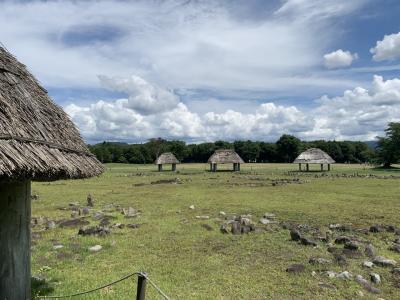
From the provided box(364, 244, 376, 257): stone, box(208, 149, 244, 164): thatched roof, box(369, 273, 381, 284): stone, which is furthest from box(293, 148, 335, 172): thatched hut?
box(369, 273, 381, 284): stone

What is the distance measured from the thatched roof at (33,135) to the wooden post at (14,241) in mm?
554

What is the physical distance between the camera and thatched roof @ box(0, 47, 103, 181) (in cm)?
520

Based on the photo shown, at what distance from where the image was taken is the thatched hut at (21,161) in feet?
17.3

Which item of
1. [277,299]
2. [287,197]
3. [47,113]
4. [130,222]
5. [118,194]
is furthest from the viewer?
[118,194]

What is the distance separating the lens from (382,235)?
47.1 ft

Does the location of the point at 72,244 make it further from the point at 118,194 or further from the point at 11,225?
the point at 118,194

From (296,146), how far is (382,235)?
82.7 metres

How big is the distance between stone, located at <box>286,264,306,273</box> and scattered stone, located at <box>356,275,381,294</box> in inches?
53.4

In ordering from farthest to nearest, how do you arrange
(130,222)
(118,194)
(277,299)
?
(118,194) < (130,222) < (277,299)

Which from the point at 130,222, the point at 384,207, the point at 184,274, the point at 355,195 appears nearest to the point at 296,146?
the point at 355,195

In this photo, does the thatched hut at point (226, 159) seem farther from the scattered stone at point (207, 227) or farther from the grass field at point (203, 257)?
the scattered stone at point (207, 227)

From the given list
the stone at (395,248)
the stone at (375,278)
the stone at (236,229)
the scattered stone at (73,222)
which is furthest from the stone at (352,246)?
the scattered stone at (73,222)

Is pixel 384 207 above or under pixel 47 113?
under

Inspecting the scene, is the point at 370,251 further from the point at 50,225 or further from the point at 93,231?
the point at 50,225
